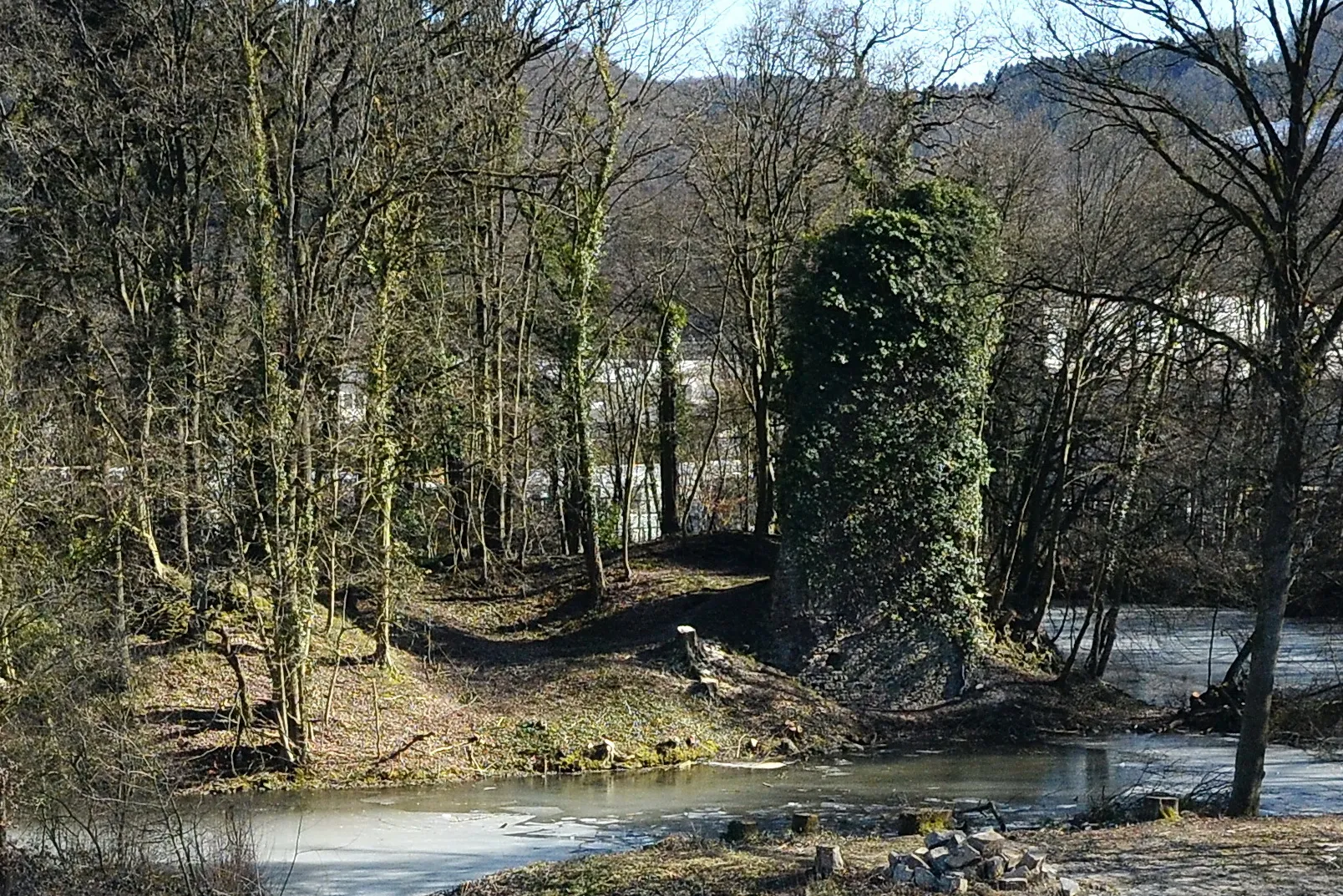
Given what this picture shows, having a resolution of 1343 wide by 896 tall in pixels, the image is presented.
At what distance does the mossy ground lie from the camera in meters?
19.0

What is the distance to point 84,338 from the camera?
19891 mm

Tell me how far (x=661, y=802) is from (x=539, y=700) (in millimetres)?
5103

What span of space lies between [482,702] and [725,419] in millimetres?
18285

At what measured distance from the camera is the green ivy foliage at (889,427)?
78.0 ft

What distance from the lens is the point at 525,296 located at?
2703 centimetres

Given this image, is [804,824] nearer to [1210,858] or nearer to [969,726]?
[1210,858]

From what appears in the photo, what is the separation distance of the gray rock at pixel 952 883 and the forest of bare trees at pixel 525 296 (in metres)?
4.83

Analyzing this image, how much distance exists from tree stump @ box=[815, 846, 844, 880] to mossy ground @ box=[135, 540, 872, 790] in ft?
32.4

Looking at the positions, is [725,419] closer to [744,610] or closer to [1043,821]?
[744,610]

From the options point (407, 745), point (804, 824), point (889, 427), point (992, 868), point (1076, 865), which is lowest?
point (407, 745)

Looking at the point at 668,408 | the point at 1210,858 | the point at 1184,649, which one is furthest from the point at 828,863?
the point at 1184,649

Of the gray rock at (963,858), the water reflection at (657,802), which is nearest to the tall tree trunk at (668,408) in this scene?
the water reflection at (657,802)

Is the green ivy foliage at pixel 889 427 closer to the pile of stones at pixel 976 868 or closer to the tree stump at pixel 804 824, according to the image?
the tree stump at pixel 804 824

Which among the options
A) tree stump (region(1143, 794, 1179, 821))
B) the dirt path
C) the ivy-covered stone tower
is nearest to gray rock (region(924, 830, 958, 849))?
the dirt path
